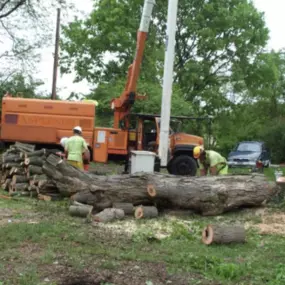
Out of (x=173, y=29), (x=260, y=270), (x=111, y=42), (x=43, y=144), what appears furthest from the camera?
(x=111, y=42)

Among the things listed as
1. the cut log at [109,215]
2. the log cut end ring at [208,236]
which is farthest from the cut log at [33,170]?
the log cut end ring at [208,236]

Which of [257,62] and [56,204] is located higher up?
[257,62]

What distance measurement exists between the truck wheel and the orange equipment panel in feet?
10.2

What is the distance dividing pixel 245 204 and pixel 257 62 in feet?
88.3

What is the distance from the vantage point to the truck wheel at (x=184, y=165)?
16703mm

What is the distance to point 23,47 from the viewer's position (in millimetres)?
23641

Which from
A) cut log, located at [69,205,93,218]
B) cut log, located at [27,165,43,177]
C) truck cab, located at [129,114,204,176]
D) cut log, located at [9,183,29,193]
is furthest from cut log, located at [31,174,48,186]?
truck cab, located at [129,114,204,176]

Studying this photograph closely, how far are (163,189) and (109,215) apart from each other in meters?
1.36

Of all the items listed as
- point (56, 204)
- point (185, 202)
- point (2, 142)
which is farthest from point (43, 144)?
point (185, 202)

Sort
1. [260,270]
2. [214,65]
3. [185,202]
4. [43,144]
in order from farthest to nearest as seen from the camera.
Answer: [214,65], [43,144], [185,202], [260,270]

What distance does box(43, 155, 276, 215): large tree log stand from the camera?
1002cm

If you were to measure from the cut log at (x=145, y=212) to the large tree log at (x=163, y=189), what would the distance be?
1.26 feet

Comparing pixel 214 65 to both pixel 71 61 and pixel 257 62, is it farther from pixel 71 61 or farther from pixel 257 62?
pixel 71 61

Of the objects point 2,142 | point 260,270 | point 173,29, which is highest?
point 173,29
